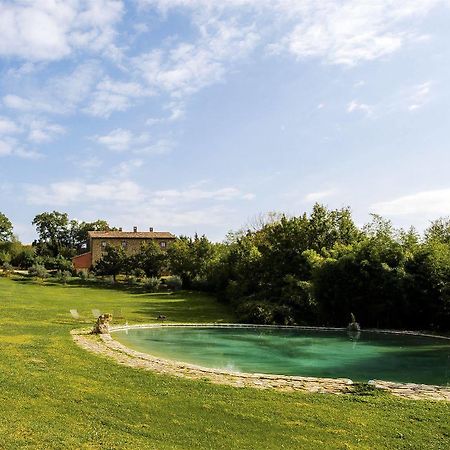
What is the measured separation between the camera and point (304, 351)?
1956 cm

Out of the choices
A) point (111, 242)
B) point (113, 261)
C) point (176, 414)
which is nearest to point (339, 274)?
point (176, 414)

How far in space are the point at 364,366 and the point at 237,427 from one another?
9.62m

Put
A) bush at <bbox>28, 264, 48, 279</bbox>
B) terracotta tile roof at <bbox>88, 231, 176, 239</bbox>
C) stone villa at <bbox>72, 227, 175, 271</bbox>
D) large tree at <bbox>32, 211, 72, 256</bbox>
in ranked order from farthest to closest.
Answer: large tree at <bbox>32, 211, 72, 256</bbox> < terracotta tile roof at <bbox>88, 231, 176, 239</bbox> < stone villa at <bbox>72, 227, 175, 271</bbox> < bush at <bbox>28, 264, 48, 279</bbox>

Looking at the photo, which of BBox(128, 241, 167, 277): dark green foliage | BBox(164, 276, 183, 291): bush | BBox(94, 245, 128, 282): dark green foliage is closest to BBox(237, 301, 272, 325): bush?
BBox(164, 276, 183, 291): bush

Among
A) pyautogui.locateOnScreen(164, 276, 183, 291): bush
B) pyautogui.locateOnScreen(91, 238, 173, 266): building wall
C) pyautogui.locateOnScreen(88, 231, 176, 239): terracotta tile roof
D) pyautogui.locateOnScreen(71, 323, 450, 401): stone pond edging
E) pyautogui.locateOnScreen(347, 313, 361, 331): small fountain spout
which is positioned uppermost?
pyautogui.locateOnScreen(88, 231, 176, 239): terracotta tile roof

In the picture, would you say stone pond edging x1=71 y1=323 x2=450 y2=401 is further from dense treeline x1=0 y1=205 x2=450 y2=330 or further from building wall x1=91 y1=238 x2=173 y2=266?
building wall x1=91 y1=238 x2=173 y2=266

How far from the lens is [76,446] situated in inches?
259

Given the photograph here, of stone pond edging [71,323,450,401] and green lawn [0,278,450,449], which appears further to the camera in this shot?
stone pond edging [71,323,450,401]

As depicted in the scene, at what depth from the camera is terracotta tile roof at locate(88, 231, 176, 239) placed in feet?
261

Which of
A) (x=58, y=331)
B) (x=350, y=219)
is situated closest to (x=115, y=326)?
(x=58, y=331)

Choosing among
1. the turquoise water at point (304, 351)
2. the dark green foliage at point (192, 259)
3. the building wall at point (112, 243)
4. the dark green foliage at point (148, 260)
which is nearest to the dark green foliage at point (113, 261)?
the dark green foliage at point (148, 260)

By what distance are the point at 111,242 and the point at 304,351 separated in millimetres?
62944

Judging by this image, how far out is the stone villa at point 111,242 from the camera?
256 feet

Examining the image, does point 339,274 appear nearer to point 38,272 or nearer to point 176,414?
point 176,414
